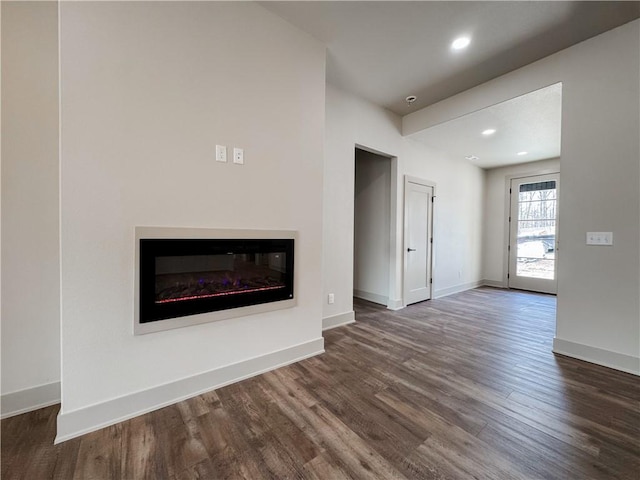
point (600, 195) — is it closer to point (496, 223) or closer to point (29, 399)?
point (496, 223)

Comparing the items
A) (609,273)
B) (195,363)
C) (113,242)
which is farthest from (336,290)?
(609,273)

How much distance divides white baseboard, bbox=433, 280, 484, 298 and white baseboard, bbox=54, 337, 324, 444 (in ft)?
11.5

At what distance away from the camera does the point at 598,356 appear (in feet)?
7.72

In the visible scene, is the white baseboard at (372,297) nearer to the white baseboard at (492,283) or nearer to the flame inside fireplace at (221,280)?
the flame inside fireplace at (221,280)

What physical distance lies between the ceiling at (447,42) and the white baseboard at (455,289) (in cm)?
288

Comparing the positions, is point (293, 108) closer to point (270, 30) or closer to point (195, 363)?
point (270, 30)

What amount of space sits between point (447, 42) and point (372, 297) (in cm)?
356

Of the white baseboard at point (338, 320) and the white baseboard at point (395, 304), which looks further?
the white baseboard at point (395, 304)


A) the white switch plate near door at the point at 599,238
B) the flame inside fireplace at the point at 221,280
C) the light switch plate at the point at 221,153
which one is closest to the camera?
the flame inside fireplace at the point at 221,280

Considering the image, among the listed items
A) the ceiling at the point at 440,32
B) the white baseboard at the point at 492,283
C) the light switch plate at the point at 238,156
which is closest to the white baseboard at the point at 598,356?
the ceiling at the point at 440,32

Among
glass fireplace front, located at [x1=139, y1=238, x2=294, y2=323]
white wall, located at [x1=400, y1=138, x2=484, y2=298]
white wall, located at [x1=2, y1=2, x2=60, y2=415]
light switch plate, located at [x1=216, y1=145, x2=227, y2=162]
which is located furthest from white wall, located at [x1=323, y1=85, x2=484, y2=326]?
white wall, located at [x1=2, y1=2, x2=60, y2=415]

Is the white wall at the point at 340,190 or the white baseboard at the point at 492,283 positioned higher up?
the white wall at the point at 340,190

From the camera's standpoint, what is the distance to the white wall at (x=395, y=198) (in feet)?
10.7

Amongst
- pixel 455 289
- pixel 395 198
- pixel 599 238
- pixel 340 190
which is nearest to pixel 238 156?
pixel 340 190
